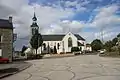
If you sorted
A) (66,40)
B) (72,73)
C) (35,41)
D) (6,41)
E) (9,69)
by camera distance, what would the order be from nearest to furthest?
(72,73) → (9,69) → (6,41) → (35,41) → (66,40)

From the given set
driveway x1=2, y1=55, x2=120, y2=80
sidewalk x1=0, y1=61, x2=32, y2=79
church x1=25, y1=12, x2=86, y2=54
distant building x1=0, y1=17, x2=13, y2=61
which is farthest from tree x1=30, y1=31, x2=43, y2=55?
driveway x1=2, y1=55, x2=120, y2=80

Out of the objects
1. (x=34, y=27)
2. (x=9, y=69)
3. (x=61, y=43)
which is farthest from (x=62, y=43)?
(x=9, y=69)

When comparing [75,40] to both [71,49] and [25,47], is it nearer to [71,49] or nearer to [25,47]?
[71,49]

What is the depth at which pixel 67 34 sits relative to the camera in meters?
134

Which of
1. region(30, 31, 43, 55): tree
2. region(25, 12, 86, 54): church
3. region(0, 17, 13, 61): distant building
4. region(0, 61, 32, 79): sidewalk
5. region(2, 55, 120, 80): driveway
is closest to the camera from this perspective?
region(2, 55, 120, 80): driveway

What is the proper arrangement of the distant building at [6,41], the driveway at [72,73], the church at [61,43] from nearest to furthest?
the driveway at [72,73], the distant building at [6,41], the church at [61,43]

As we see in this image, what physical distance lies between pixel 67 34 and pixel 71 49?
43.5 feet

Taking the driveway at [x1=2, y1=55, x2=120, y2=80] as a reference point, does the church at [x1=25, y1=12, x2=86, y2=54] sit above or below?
above

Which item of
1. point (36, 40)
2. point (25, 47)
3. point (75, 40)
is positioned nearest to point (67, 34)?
point (75, 40)

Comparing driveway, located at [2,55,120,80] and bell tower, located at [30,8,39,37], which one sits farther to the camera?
bell tower, located at [30,8,39,37]

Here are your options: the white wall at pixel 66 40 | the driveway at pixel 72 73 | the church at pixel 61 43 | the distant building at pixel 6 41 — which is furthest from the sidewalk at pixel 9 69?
the white wall at pixel 66 40

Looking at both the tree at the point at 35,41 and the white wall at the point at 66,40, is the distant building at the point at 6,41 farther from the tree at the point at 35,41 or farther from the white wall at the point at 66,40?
the white wall at the point at 66,40

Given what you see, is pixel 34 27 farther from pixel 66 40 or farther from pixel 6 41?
pixel 6 41

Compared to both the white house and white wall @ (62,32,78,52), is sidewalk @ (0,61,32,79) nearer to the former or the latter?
the white house
